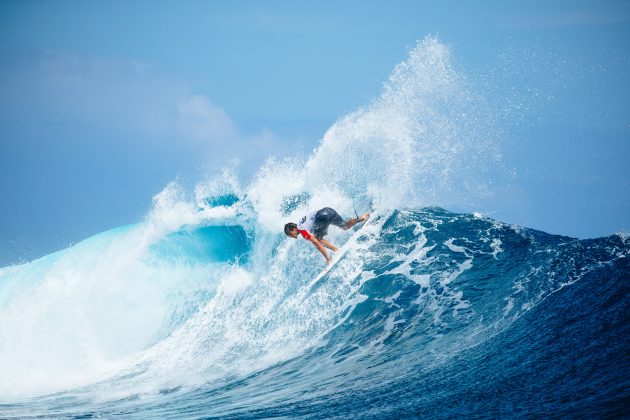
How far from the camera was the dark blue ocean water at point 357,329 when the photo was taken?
4602mm

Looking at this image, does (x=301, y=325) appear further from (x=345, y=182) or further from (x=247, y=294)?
(x=345, y=182)

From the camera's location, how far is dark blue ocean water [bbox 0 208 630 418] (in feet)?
15.1

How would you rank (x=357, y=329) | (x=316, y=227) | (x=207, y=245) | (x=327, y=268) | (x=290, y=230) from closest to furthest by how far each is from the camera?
(x=357, y=329) → (x=290, y=230) → (x=327, y=268) → (x=316, y=227) → (x=207, y=245)

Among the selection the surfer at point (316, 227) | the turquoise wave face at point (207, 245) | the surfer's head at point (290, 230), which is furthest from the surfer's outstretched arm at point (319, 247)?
the turquoise wave face at point (207, 245)

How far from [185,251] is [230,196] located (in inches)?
77.3

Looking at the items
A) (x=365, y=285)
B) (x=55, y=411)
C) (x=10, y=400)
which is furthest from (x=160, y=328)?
(x=365, y=285)

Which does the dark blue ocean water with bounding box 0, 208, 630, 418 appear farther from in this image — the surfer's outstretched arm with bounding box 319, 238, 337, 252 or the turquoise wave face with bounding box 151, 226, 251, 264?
the surfer's outstretched arm with bounding box 319, 238, 337, 252

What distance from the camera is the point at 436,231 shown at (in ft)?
32.7

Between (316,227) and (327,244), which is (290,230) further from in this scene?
(327,244)

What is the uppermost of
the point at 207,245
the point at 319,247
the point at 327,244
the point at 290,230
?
the point at 207,245

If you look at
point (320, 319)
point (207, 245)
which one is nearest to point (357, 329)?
point (320, 319)

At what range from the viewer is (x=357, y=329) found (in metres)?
7.72

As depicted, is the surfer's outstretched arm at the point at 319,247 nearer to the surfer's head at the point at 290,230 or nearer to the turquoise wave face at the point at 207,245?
the surfer's head at the point at 290,230

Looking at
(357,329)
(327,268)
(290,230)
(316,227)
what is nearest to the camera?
(357,329)
